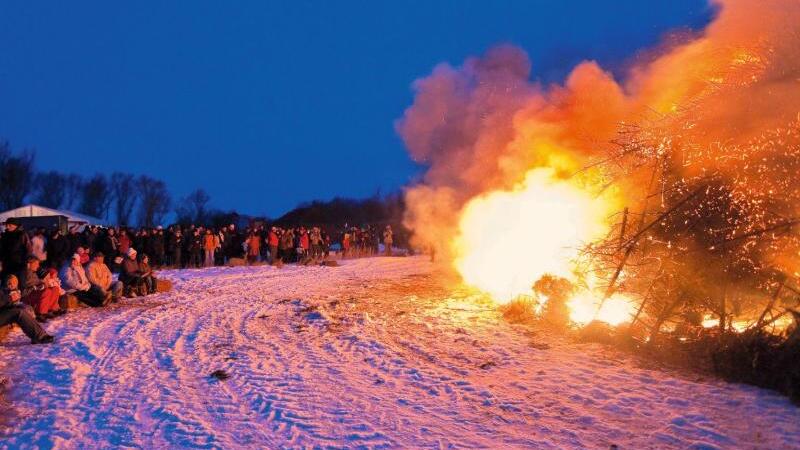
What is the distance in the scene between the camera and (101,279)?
13031mm

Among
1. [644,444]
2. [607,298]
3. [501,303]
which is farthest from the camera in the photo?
[501,303]

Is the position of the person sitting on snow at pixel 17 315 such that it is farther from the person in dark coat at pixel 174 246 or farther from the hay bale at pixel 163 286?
the person in dark coat at pixel 174 246

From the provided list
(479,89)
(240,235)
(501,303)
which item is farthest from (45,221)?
(501,303)

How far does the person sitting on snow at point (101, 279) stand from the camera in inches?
503

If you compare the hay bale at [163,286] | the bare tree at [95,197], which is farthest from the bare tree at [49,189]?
the hay bale at [163,286]

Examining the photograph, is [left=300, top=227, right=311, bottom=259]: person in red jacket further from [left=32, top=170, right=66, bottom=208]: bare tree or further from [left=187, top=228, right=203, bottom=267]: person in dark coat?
[left=32, top=170, right=66, bottom=208]: bare tree

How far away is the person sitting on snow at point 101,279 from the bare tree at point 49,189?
191 ft

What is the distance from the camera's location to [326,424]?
606cm

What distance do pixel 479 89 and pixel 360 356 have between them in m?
11.0

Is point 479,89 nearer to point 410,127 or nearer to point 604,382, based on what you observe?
point 410,127

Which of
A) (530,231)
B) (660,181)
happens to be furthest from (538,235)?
(660,181)

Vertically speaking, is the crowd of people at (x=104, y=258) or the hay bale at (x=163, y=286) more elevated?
the crowd of people at (x=104, y=258)

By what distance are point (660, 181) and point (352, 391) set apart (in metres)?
6.61

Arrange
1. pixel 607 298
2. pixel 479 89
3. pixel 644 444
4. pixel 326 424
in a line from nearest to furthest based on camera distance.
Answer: pixel 644 444 → pixel 326 424 → pixel 607 298 → pixel 479 89
